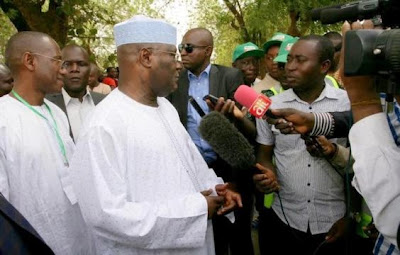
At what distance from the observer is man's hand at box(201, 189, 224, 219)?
2274mm

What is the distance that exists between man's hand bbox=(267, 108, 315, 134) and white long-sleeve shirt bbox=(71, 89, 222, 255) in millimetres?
660

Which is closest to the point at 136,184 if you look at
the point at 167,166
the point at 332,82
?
the point at 167,166

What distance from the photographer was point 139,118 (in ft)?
7.55

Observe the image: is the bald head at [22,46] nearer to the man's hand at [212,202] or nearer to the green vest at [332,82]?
the man's hand at [212,202]

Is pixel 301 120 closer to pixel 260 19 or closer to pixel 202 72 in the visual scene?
pixel 202 72

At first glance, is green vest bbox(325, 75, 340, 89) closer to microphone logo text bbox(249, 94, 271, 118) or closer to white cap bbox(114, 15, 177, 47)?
microphone logo text bbox(249, 94, 271, 118)

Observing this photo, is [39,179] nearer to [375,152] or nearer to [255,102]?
[255,102]

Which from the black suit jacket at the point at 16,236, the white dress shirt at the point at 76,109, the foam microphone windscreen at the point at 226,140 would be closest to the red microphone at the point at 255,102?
the foam microphone windscreen at the point at 226,140

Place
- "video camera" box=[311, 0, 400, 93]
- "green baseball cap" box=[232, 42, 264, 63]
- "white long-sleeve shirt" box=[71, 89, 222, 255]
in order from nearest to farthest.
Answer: "video camera" box=[311, 0, 400, 93]
"white long-sleeve shirt" box=[71, 89, 222, 255]
"green baseball cap" box=[232, 42, 264, 63]

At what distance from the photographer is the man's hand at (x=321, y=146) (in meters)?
2.81

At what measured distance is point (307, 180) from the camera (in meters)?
3.03

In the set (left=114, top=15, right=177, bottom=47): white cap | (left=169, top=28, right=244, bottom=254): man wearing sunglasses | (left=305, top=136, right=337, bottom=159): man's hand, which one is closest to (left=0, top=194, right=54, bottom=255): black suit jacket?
(left=114, top=15, right=177, bottom=47): white cap

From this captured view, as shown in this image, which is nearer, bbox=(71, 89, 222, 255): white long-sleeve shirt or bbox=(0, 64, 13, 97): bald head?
bbox=(71, 89, 222, 255): white long-sleeve shirt

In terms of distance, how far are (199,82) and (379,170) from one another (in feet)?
10.4
